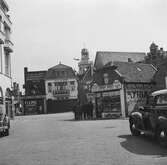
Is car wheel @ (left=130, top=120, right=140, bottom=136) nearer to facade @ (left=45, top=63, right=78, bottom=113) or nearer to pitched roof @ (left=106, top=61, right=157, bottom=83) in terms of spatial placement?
pitched roof @ (left=106, top=61, right=157, bottom=83)

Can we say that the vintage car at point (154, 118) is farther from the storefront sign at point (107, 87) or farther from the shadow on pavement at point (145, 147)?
the storefront sign at point (107, 87)

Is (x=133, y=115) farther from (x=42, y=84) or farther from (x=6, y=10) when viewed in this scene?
(x=42, y=84)

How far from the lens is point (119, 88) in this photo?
33812 millimetres

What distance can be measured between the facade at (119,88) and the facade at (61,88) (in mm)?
39010

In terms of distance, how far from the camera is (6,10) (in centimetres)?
5003

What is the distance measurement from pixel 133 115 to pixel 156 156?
5435 millimetres

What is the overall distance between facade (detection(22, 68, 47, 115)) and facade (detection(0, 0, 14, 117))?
27551 mm

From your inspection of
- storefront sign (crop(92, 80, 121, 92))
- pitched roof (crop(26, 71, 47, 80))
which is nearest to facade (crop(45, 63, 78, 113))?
pitched roof (crop(26, 71, 47, 80))

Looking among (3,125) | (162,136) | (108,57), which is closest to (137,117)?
(162,136)

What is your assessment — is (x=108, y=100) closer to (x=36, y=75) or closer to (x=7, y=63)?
(x=7, y=63)

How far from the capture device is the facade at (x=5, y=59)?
4400 centimetres

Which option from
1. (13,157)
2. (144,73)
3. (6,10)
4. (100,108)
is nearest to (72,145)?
(13,157)

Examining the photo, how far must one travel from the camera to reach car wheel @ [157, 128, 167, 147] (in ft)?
36.5

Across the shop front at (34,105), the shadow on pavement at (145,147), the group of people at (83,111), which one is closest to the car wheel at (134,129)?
the shadow on pavement at (145,147)
